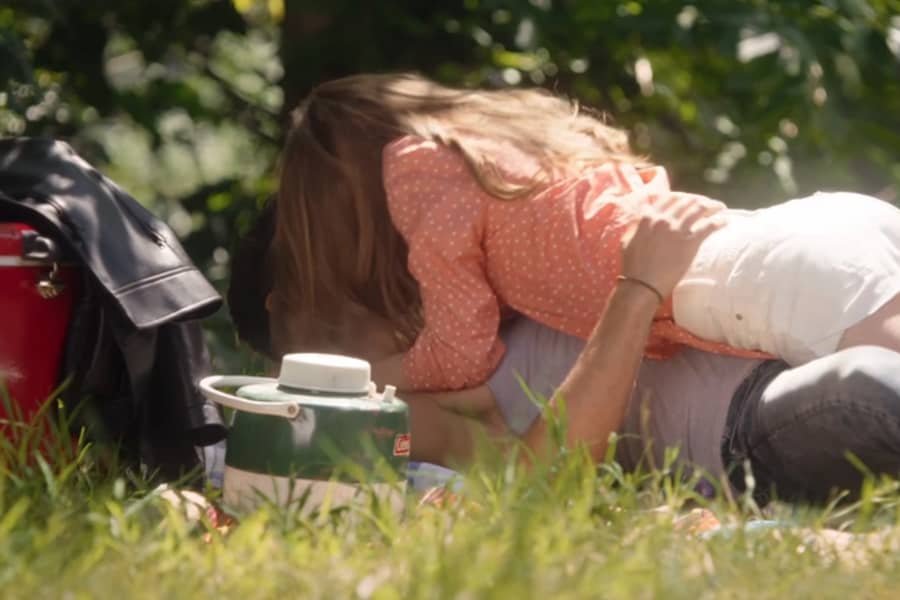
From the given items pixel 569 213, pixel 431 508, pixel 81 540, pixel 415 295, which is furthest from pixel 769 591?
pixel 415 295

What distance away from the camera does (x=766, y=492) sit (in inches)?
108

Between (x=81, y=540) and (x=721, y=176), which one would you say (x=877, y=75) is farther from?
(x=81, y=540)

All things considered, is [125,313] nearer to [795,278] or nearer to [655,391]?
[655,391]

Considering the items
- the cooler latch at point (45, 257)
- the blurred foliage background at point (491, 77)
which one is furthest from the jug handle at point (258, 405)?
the blurred foliage background at point (491, 77)

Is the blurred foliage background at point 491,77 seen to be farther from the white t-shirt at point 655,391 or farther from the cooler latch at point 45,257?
the cooler latch at point 45,257

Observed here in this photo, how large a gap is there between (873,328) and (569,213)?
0.57 metres

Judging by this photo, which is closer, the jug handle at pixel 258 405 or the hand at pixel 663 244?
the jug handle at pixel 258 405

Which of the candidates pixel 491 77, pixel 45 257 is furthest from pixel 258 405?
pixel 491 77

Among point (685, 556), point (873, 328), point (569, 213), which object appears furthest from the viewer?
point (569, 213)

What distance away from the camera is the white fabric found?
2682 mm

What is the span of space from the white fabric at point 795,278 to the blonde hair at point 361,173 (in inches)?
14.6

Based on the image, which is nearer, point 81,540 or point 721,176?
point 81,540

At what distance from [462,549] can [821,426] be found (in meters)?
0.95

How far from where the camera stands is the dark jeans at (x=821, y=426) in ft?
8.30
